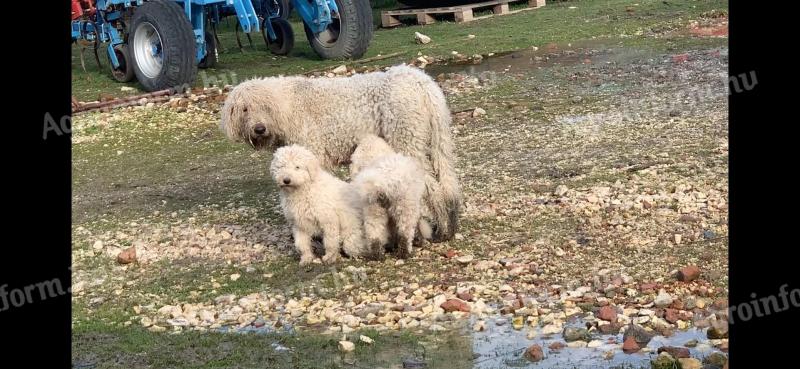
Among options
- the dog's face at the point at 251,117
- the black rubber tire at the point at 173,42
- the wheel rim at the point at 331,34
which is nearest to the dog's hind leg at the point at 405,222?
the dog's face at the point at 251,117

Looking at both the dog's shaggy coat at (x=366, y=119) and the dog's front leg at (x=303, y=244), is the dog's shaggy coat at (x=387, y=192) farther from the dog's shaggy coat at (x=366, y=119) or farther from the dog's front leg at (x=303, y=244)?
the dog's front leg at (x=303, y=244)

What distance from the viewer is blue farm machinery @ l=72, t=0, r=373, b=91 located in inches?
599

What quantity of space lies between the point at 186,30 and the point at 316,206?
8162mm

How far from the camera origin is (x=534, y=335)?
591 centimetres

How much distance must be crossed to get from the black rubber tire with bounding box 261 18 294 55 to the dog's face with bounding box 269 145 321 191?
10.8 m

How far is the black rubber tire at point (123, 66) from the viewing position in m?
16.4

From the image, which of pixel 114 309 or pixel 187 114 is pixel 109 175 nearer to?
pixel 187 114

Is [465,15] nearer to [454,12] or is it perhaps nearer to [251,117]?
[454,12]

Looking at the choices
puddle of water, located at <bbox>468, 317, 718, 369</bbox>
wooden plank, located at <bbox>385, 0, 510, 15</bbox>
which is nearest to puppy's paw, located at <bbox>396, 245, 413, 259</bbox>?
puddle of water, located at <bbox>468, 317, 718, 369</bbox>

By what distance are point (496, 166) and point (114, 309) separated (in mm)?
4114

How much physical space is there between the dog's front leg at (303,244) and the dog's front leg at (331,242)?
0.11 metres

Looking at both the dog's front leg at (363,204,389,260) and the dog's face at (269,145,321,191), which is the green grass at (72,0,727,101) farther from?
the dog's front leg at (363,204,389,260)

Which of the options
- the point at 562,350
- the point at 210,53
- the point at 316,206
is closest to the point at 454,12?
the point at 210,53
